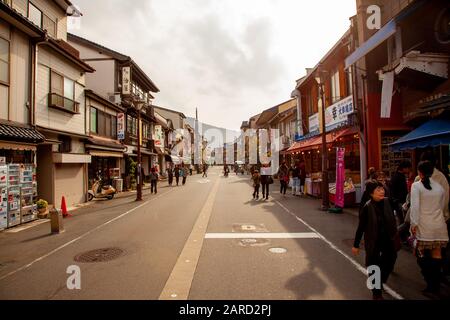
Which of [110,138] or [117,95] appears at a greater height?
[117,95]

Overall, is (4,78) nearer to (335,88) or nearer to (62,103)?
(62,103)

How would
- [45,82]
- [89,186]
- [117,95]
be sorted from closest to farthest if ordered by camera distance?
1. [45,82]
2. [89,186]
3. [117,95]

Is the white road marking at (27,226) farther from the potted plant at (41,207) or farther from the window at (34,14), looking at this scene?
the window at (34,14)

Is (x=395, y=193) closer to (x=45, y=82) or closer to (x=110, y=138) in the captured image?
(x=45, y=82)

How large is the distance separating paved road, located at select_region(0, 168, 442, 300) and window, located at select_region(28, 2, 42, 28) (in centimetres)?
971

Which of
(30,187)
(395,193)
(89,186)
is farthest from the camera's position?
(89,186)

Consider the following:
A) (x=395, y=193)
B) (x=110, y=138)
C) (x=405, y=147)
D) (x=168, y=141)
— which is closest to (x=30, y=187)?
(x=110, y=138)

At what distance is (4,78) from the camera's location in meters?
10.2

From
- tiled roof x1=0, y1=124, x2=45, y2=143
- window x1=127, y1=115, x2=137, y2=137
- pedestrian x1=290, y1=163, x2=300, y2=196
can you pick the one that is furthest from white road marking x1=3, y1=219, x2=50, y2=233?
window x1=127, y1=115, x2=137, y2=137

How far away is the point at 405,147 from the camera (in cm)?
867

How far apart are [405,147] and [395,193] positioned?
2.33m

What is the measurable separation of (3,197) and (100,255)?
Result: 5.36 metres

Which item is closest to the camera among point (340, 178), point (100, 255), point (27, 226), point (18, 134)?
point (100, 255)

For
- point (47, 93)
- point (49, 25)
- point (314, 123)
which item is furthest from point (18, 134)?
point (314, 123)
